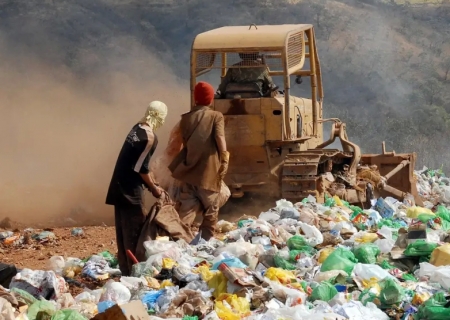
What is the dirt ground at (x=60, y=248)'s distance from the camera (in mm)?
10359

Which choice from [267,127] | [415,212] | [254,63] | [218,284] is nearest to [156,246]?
[218,284]

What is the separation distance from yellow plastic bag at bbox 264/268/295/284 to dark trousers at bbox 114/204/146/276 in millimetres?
1499

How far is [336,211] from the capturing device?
10.7 metres

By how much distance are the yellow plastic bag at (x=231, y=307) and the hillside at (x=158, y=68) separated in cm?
970

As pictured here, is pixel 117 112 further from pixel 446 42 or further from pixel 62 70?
pixel 446 42

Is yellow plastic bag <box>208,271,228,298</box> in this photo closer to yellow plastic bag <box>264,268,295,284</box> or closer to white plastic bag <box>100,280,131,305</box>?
yellow plastic bag <box>264,268,295,284</box>

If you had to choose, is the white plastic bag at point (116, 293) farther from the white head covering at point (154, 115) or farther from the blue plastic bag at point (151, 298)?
the white head covering at point (154, 115)

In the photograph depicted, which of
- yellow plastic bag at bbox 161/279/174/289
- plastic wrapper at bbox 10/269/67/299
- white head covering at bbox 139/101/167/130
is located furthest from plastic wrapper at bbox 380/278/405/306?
white head covering at bbox 139/101/167/130

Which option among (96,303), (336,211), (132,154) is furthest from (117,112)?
(96,303)

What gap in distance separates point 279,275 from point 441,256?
1.25 metres

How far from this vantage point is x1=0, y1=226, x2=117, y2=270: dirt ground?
1036 centimetres

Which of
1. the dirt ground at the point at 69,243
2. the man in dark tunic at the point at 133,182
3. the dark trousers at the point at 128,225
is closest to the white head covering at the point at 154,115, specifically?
the man in dark tunic at the point at 133,182

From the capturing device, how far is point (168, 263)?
7.98m

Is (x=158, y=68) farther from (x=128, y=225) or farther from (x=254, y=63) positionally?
(x=128, y=225)
